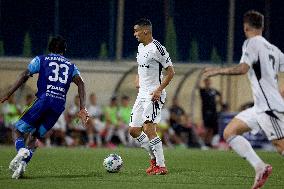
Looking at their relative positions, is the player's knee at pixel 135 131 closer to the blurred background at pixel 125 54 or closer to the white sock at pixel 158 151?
the white sock at pixel 158 151

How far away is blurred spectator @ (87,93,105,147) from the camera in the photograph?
26.7 metres

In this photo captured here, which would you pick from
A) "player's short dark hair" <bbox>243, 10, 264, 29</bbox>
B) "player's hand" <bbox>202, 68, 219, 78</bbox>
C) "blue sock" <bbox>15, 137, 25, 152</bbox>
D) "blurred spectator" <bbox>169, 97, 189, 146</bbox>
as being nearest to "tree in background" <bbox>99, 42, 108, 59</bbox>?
"blurred spectator" <bbox>169, 97, 189, 146</bbox>

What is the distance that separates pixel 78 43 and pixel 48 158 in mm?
14699

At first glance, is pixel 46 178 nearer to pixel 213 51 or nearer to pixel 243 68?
pixel 243 68


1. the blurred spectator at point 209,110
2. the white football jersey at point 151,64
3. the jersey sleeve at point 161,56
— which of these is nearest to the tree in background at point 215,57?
the blurred spectator at point 209,110

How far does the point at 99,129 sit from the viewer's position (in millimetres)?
26969

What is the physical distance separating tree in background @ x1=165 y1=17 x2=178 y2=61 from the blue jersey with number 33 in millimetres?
19024

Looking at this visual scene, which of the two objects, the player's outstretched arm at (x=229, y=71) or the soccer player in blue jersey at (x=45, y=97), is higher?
the player's outstretched arm at (x=229, y=71)

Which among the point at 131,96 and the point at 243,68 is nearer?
the point at 243,68

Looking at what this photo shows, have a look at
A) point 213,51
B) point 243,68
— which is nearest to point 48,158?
point 243,68

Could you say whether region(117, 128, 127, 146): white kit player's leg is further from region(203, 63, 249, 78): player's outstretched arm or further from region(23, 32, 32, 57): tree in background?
region(203, 63, 249, 78): player's outstretched arm

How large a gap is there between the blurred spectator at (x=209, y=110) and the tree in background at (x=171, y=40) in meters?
4.73

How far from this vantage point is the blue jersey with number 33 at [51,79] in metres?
12.8

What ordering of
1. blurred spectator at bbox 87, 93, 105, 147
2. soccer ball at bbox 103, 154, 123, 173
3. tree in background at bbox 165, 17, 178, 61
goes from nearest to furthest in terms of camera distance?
soccer ball at bbox 103, 154, 123, 173, blurred spectator at bbox 87, 93, 105, 147, tree in background at bbox 165, 17, 178, 61
